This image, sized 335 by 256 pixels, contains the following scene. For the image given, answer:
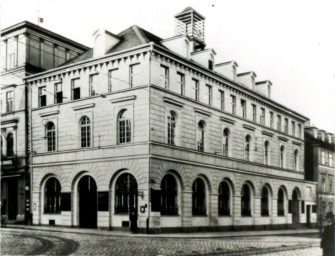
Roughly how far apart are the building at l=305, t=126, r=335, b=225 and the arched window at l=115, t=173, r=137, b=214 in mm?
28839

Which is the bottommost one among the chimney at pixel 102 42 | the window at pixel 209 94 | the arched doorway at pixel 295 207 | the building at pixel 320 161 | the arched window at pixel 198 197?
the arched doorway at pixel 295 207

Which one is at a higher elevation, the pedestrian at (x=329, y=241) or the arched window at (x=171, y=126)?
the arched window at (x=171, y=126)

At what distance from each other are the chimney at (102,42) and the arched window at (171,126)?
6.08 m

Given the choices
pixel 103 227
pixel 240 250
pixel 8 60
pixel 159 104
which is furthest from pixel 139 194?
pixel 8 60

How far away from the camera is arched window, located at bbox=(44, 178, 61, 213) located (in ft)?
114

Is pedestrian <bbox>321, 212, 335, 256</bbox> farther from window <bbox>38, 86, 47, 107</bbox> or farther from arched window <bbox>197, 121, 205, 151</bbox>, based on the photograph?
window <bbox>38, 86, 47, 107</bbox>

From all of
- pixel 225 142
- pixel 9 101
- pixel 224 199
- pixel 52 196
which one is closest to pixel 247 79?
pixel 225 142

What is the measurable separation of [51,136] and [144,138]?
8.78m

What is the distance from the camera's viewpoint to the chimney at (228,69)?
129 ft

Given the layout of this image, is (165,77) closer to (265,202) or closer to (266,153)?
(266,153)

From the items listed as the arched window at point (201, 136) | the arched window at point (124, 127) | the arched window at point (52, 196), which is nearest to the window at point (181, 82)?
the arched window at point (201, 136)

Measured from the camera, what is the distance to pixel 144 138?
2991 cm

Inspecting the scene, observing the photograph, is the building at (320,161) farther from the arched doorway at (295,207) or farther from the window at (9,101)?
the window at (9,101)

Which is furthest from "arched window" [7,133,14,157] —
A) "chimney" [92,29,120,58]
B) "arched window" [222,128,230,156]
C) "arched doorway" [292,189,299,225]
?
"arched doorway" [292,189,299,225]
